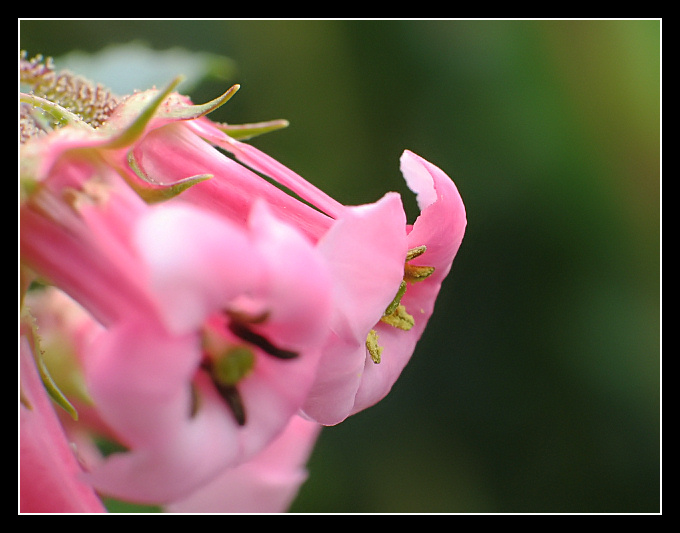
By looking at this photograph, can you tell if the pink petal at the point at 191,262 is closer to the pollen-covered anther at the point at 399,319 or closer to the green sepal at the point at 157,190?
the green sepal at the point at 157,190

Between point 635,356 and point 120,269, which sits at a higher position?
point 120,269

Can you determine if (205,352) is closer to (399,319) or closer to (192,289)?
(192,289)

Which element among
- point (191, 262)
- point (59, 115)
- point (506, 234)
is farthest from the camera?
point (506, 234)

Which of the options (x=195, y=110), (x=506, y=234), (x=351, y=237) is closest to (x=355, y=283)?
(x=351, y=237)

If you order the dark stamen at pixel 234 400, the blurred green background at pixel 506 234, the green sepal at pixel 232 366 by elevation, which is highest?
the green sepal at pixel 232 366

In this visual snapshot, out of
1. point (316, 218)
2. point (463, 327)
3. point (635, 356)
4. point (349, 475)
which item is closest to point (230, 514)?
point (316, 218)

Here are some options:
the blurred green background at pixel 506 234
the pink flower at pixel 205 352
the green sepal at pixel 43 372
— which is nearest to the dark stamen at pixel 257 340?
the pink flower at pixel 205 352
